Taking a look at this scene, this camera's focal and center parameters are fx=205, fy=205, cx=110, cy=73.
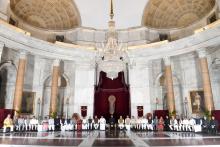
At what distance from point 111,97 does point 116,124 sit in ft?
8.08

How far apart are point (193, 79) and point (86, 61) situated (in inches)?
395

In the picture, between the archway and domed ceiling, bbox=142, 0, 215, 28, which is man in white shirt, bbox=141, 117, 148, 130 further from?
domed ceiling, bbox=142, 0, 215, 28

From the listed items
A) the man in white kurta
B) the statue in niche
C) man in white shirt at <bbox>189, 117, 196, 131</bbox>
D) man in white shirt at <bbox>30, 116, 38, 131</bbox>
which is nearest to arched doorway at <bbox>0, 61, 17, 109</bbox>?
man in white shirt at <bbox>30, 116, 38, 131</bbox>

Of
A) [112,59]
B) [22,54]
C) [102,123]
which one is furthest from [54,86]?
[112,59]

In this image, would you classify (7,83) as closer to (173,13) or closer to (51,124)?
(51,124)

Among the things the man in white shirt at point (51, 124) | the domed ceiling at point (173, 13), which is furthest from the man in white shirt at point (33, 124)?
the domed ceiling at point (173, 13)

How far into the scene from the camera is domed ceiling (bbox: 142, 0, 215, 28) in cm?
1955

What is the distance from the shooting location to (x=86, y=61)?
780 inches

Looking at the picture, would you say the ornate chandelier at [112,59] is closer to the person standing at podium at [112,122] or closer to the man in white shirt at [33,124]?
the man in white shirt at [33,124]

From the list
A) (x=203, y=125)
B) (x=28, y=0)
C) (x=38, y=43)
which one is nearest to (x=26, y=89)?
(x=38, y=43)

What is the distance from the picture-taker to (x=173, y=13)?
2081 cm

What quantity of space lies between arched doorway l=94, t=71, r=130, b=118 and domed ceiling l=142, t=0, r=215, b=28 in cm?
698

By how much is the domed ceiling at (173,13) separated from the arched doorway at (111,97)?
22.9ft

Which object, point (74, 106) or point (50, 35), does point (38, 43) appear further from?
point (74, 106)
